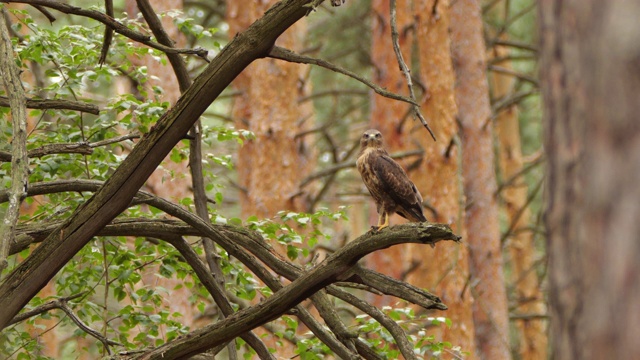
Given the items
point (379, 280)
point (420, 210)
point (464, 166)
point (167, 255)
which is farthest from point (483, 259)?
point (379, 280)

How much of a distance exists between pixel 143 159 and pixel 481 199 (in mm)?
10292

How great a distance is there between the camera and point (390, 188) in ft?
26.1

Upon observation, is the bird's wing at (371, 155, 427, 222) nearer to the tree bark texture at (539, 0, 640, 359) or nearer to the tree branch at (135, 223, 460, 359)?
the tree branch at (135, 223, 460, 359)

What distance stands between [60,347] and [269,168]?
8.57m

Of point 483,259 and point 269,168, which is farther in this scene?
point 483,259

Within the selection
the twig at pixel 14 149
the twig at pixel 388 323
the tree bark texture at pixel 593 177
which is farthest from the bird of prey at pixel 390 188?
the tree bark texture at pixel 593 177

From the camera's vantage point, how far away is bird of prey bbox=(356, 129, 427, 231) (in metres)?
7.92

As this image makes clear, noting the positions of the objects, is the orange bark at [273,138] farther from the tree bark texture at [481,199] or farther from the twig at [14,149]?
the twig at [14,149]

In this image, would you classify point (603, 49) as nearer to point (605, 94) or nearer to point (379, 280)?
point (605, 94)

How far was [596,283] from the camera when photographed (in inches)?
81.3

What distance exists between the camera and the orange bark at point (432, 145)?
1272 cm

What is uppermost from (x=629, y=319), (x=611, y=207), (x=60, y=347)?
(x=60, y=347)

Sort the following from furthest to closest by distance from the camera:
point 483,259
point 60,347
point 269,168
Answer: point 60,347 < point 483,259 < point 269,168

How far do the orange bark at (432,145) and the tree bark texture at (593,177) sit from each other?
33.4 feet
